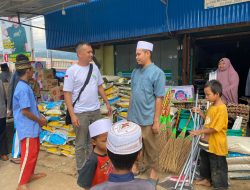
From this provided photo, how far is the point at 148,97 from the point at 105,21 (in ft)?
13.6

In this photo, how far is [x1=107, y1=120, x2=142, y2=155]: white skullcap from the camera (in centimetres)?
133

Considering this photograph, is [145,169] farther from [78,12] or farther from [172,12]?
[78,12]

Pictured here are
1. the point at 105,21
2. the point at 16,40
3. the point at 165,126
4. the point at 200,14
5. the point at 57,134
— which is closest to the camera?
the point at 165,126

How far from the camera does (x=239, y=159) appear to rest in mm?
3541

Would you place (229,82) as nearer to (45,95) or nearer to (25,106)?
(25,106)

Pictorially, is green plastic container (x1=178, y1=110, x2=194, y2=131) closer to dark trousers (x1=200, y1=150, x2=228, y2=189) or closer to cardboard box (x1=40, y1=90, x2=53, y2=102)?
dark trousers (x1=200, y1=150, x2=228, y2=189)

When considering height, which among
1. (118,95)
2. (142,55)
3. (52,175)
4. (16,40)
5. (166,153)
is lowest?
(52,175)

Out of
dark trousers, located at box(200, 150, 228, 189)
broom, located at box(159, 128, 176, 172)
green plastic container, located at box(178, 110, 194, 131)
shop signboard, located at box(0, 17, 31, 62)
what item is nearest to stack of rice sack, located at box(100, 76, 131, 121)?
green plastic container, located at box(178, 110, 194, 131)

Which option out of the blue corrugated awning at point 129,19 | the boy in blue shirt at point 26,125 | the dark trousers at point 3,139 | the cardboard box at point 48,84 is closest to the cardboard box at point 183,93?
the blue corrugated awning at point 129,19

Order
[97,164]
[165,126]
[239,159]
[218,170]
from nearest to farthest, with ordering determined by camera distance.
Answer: [97,164] → [218,170] → [239,159] → [165,126]

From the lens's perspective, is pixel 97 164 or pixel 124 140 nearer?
pixel 124 140

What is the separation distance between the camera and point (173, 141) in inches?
161

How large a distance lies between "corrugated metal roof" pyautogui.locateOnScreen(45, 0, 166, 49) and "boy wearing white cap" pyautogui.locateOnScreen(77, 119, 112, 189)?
414 cm

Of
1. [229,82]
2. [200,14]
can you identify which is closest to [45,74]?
[200,14]
